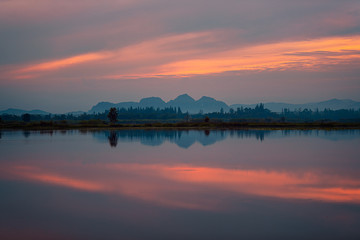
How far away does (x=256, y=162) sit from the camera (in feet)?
76.2

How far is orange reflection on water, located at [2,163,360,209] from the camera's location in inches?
544

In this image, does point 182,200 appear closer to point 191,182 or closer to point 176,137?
point 191,182

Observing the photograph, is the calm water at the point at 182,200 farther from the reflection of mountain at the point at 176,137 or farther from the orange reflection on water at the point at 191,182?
the reflection of mountain at the point at 176,137

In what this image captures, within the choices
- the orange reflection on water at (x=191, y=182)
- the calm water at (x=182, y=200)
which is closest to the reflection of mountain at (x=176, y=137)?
the orange reflection on water at (x=191, y=182)

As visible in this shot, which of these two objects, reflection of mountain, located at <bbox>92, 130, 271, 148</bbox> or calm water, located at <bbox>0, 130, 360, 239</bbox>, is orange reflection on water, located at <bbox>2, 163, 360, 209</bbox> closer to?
calm water, located at <bbox>0, 130, 360, 239</bbox>

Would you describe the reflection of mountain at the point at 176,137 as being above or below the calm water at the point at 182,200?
above

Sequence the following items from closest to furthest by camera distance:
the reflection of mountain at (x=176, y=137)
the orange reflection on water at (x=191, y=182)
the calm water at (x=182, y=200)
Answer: the calm water at (x=182, y=200) < the orange reflection on water at (x=191, y=182) < the reflection of mountain at (x=176, y=137)

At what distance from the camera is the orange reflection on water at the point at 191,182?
1381 centimetres

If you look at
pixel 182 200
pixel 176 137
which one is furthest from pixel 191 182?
pixel 176 137

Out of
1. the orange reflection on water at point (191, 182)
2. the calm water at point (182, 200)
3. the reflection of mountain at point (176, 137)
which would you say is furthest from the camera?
the reflection of mountain at point (176, 137)

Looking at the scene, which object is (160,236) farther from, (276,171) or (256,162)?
(256,162)

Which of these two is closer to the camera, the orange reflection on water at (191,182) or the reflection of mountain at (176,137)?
the orange reflection on water at (191,182)

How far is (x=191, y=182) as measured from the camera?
55.0ft

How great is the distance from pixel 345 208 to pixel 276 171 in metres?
7.44
